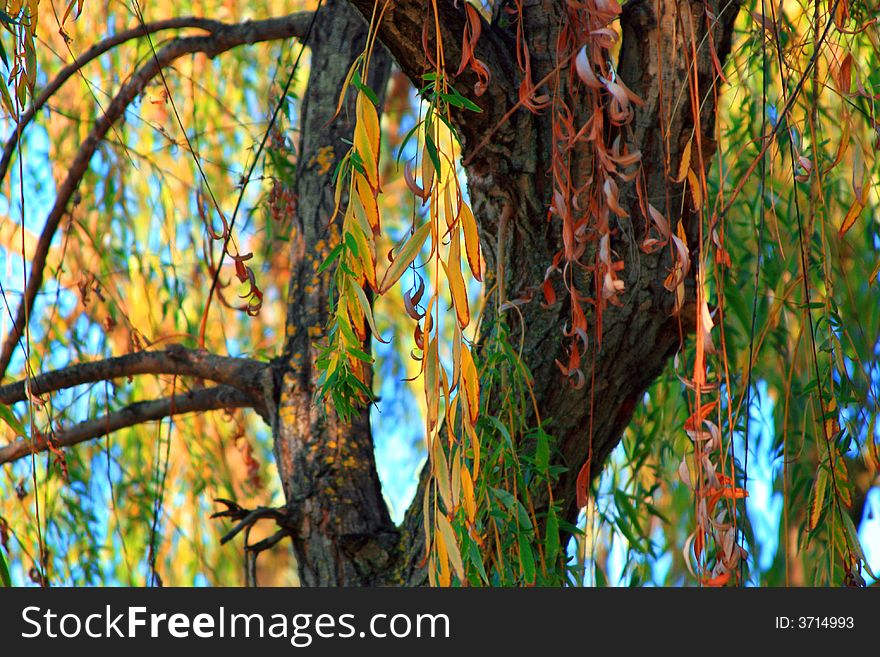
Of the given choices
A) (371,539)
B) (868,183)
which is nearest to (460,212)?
(868,183)

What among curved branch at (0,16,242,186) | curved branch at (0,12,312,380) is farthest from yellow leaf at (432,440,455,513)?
curved branch at (0,12,312,380)

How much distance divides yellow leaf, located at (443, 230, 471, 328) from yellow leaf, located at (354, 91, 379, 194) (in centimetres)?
10

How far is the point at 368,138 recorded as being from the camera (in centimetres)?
96

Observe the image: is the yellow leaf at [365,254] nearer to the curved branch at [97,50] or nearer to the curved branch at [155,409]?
the curved branch at [97,50]

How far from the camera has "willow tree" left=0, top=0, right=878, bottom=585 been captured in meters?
0.98

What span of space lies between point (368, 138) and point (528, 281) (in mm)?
522

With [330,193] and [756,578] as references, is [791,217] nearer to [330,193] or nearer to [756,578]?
[756,578]

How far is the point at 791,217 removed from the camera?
188cm

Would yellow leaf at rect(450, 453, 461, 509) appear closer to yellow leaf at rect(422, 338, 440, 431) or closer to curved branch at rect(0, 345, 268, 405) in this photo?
yellow leaf at rect(422, 338, 440, 431)

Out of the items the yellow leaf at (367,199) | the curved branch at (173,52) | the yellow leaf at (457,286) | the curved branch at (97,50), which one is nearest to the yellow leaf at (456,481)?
the yellow leaf at (457,286)

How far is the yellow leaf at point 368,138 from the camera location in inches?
37.4

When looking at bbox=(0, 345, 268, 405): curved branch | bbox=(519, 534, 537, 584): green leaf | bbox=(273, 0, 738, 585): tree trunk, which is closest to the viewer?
bbox=(519, 534, 537, 584): green leaf

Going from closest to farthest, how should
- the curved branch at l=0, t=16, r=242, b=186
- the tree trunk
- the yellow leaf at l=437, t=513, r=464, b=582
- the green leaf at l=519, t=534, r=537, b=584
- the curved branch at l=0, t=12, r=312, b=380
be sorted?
the yellow leaf at l=437, t=513, r=464, b=582
the green leaf at l=519, t=534, r=537, b=584
the tree trunk
the curved branch at l=0, t=16, r=242, b=186
the curved branch at l=0, t=12, r=312, b=380

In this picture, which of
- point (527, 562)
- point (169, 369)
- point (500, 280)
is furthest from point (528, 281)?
point (169, 369)
